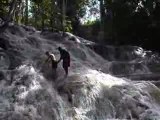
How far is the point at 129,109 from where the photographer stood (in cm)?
1493

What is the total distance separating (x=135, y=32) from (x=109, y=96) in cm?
1499

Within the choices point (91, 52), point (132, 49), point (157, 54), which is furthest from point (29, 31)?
point (157, 54)

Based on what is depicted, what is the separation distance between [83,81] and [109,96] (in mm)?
1106

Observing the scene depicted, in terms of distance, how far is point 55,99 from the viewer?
1423cm

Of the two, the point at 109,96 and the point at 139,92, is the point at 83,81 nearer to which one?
the point at 109,96

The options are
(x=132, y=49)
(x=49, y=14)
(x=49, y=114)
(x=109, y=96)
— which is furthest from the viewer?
(x=49, y=14)

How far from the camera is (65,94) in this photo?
48.8ft

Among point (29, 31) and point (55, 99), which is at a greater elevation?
point (29, 31)

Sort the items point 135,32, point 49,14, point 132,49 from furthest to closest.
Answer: point 49,14
point 135,32
point 132,49

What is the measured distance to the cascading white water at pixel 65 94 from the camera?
13.7 meters

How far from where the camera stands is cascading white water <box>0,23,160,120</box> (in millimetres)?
13726

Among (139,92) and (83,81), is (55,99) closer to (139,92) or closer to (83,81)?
(83,81)

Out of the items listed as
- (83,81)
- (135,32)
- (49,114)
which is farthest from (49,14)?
(49,114)

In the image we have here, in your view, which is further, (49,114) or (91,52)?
(91,52)
